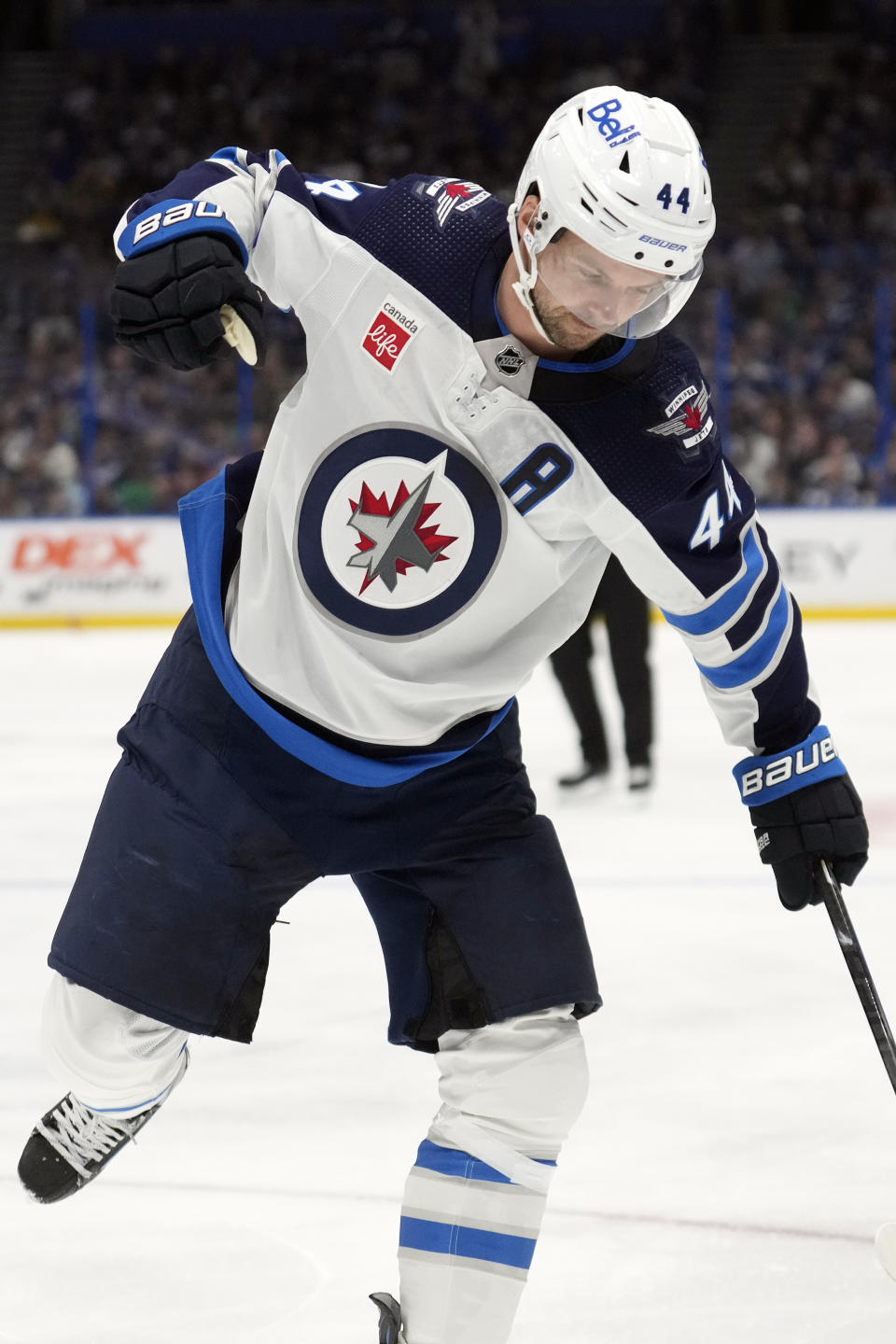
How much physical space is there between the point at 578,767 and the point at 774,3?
11.3 meters

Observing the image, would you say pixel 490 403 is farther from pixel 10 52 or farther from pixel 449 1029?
pixel 10 52

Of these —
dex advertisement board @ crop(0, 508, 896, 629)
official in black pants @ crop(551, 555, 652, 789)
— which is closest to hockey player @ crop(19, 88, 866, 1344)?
official in black pants @ crop(551, 555, 652, 789)

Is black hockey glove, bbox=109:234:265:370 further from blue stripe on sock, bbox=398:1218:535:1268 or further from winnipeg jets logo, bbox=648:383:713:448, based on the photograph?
blue stripe on sock, bbox=398:1218:535:1268

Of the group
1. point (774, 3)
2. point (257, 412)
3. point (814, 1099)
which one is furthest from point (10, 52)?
point (814, 1099)

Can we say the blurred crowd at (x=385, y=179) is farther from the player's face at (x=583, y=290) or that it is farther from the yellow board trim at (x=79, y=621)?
the player's face at (x=583, y=290)

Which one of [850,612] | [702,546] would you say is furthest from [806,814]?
[850,612]

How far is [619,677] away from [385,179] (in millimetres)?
9354

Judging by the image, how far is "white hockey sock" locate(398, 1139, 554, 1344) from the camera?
66.0 inches

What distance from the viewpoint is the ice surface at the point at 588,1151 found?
6.22 ft

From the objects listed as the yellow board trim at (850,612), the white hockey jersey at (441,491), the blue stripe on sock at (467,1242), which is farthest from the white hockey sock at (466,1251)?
the yellow board trim at (850,612)

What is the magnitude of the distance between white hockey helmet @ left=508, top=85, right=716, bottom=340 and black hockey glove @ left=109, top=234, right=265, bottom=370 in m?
0.25

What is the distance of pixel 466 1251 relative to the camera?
1.68 metres

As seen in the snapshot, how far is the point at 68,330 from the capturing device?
10008 mm

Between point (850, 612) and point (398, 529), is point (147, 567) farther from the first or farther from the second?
point (398, 529)
